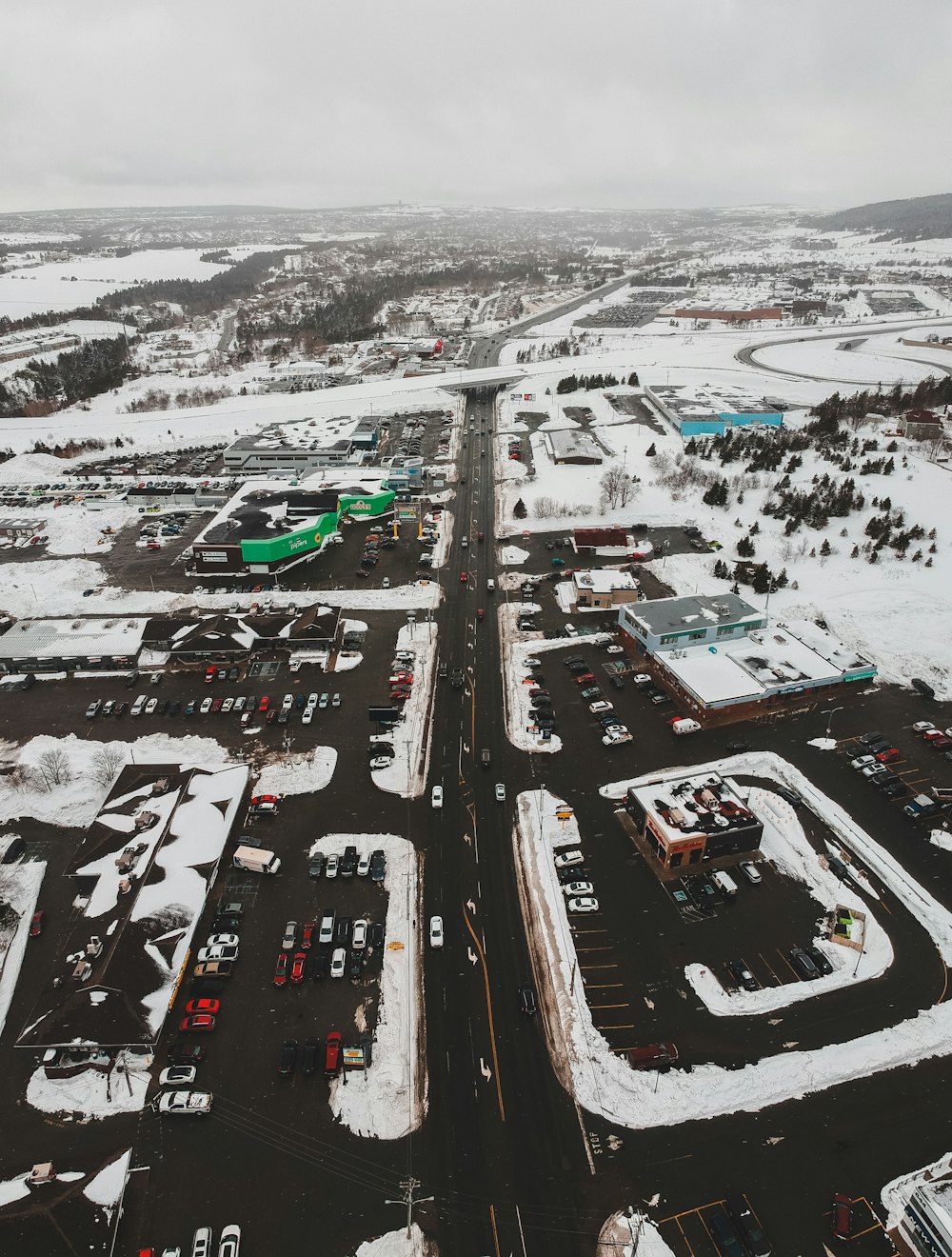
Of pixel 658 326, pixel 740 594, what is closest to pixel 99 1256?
pixel 740 594

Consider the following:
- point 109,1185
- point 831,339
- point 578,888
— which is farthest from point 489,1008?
point 831,339

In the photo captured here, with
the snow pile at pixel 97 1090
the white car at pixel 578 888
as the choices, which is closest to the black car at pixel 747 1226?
the white car at pixel 578 888

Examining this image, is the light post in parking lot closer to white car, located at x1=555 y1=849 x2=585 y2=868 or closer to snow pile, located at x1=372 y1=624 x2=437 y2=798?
white car, located at x1=555 y1=849 x2=585 y2=868

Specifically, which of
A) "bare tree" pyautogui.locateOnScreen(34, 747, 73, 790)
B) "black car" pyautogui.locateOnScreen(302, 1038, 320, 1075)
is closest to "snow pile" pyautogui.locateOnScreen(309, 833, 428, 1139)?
"black car" pyautogui.locateOnScreen(302, 1038, 320, 1075)

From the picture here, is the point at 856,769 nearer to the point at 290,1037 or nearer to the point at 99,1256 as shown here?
the point at 290,1037

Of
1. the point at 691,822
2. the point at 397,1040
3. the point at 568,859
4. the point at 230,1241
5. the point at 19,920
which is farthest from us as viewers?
the point at 691,822

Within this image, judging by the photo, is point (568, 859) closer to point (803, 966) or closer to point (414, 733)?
point (803, 966)

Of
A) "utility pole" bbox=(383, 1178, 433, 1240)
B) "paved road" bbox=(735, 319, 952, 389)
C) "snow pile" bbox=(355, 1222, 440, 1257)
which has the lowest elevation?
"snow pile" bbox=(355, 1222, 440, 1257)
